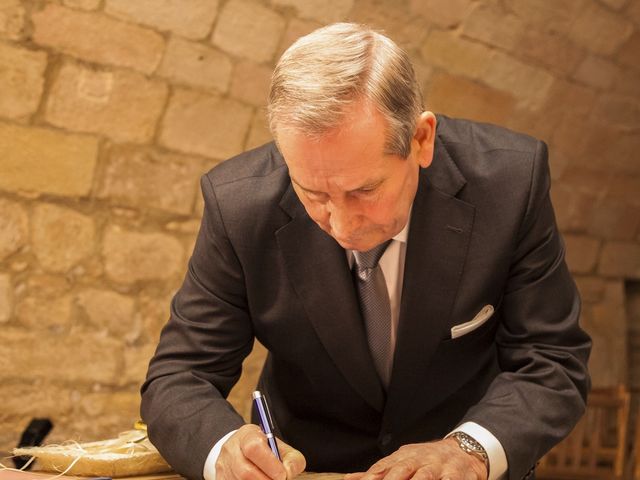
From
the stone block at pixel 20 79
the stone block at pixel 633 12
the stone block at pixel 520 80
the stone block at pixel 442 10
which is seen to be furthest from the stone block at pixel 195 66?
the stone block at pixel 633 12

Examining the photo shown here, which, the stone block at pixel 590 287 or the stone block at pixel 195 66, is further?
the stone block at pixel 590 287

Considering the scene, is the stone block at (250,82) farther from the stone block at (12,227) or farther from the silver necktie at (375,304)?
the silver necktie at (375,304)

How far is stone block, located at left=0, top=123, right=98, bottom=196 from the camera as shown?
3.47m

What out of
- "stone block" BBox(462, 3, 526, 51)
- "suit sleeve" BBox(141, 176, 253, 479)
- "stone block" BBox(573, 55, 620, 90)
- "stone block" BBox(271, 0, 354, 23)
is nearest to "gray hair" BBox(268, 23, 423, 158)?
"suit sleeve" BBox(141, 176, 253, 479)

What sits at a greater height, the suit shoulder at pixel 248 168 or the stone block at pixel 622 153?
the stone block at pixel 622 153

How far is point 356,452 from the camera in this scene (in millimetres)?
2320

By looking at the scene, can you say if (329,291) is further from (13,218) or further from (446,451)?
(13,218)

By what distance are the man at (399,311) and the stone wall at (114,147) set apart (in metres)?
1.52

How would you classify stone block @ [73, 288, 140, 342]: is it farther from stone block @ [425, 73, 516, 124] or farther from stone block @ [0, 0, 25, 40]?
stone block @ [425, 73, 516, 124]

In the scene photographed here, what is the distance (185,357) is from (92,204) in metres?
1.69

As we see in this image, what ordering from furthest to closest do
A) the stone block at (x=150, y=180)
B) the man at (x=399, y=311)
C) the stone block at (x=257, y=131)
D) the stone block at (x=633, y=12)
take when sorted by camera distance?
the stone block at (x=633, y=12) < the stone block at (x=257, y=131) < the stone block at (x=150, y=180) < the man at (x=399, y=311)

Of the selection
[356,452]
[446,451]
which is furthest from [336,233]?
[356,452]

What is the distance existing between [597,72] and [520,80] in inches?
21.9

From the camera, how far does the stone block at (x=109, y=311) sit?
3.77m
